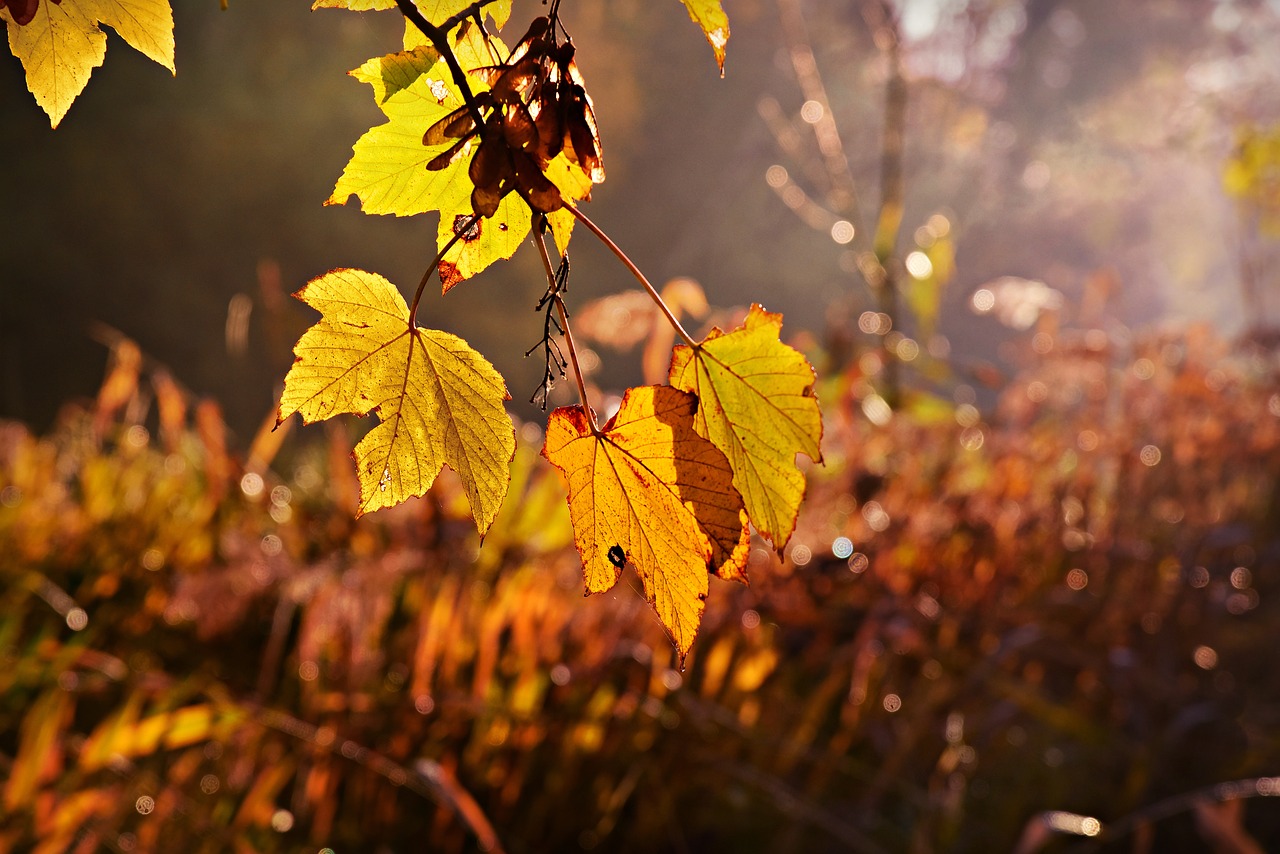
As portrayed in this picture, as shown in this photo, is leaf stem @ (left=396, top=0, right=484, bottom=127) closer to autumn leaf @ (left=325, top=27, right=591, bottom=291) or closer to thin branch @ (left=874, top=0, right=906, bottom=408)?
autumn leaf @ (left=325, top=27, right=591, bottom=291)

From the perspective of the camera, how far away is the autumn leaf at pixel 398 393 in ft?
0.93

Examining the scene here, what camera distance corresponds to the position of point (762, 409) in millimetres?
302

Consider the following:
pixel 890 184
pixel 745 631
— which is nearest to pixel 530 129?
pixel 745 631

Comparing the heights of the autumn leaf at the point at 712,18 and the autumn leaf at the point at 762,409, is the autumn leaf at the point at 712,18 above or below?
above

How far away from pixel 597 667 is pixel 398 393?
111 centimetres

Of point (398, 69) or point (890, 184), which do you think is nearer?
point (398, 69)

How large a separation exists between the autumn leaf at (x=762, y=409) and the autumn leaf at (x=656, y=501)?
2 cm

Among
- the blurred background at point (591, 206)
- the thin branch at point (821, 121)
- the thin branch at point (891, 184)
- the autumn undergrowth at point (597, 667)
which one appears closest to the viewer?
the autumn undergrowth at point (597, 667)

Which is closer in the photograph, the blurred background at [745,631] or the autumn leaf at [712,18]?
the autumn leaf at [712,18]

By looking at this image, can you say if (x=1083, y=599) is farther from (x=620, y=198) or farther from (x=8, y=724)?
(x=620, y=198)

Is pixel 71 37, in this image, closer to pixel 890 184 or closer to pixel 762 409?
pixel 762 409

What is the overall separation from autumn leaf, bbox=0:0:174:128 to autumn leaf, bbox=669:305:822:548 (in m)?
0.21

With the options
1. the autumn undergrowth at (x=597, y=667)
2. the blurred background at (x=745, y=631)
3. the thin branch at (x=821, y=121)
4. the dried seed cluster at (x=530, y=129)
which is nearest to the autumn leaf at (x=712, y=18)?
the dried seed cluster at (x=530, y=129)

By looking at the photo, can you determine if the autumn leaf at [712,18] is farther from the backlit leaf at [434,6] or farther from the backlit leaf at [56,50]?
the backlit leaf at [56,50]
